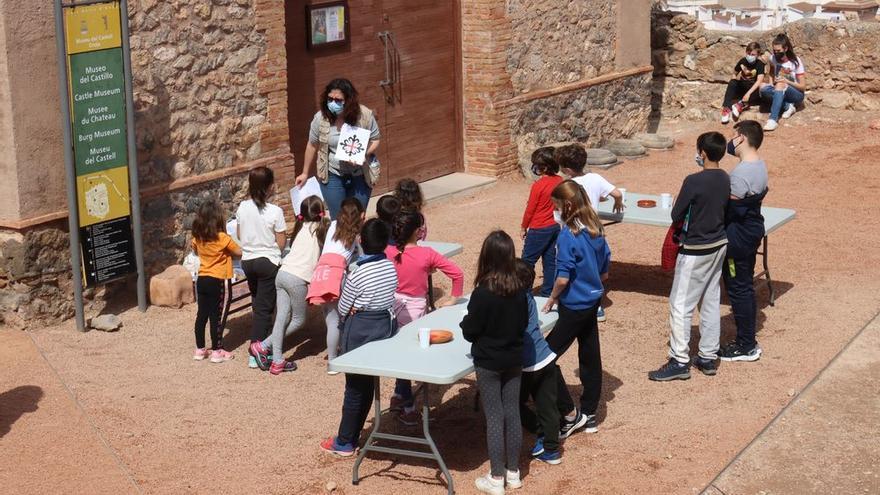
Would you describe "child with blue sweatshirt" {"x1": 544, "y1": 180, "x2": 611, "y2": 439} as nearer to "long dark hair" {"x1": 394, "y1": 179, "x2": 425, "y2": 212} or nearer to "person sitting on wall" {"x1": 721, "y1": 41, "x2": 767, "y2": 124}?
"long dark hair" {"x1": 394, "y1": 179, "x2": 425, "y2": 212}

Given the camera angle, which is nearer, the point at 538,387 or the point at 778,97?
the point at 538,387

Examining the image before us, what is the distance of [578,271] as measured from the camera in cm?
749

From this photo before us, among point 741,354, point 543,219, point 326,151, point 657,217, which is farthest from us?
point 326,151

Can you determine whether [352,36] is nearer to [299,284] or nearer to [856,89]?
[299,284]

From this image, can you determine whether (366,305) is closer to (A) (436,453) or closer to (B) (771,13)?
(A) (436,453)

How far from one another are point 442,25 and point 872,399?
315 inches

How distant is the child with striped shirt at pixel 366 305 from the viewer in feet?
24.3

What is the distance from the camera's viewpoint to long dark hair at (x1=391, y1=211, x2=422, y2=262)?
7.85 m

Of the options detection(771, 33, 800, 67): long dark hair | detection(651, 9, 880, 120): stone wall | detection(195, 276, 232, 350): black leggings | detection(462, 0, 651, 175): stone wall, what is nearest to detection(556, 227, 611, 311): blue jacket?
detection(195, 276, 232, 350): black leggings

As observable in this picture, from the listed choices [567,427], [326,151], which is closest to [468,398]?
[567,427]

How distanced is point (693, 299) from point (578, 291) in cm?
141

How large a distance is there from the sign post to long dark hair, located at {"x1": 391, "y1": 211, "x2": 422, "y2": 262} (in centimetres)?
320

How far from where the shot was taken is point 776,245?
12094 millimetres

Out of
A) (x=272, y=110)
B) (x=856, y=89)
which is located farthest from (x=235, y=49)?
(x=856, y=89)
